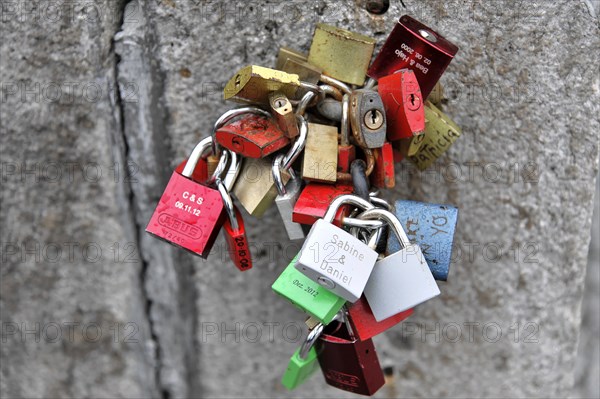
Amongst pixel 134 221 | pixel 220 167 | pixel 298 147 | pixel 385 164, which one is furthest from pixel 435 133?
pixel 134 221

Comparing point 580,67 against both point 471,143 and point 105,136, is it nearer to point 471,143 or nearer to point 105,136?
point 471,143

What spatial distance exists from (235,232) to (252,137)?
0.14 m

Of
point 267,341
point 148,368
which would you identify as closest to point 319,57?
point 267,341

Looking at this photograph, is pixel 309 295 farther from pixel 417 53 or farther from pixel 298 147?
pixel 417 53

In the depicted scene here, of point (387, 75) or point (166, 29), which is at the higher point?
point (387, 75)

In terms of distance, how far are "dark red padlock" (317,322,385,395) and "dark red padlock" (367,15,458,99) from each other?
1.19 feet

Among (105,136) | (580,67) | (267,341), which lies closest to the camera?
(580,67)

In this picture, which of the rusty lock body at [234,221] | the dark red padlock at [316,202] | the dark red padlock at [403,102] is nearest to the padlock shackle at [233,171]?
the rusty lock body at [234,221]

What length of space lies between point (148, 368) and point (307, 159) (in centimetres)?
67

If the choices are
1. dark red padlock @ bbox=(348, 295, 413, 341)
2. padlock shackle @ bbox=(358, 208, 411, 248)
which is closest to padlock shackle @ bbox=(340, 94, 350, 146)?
padlock shackle @ bbox=(358, 208, 411, 248)

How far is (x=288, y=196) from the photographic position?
0.82 metres

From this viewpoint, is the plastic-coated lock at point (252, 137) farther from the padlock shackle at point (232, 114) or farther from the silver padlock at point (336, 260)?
the silver padlock at point (336, 260)

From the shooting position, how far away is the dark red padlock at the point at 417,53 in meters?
0.79

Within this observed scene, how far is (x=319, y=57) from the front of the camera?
86 cm
